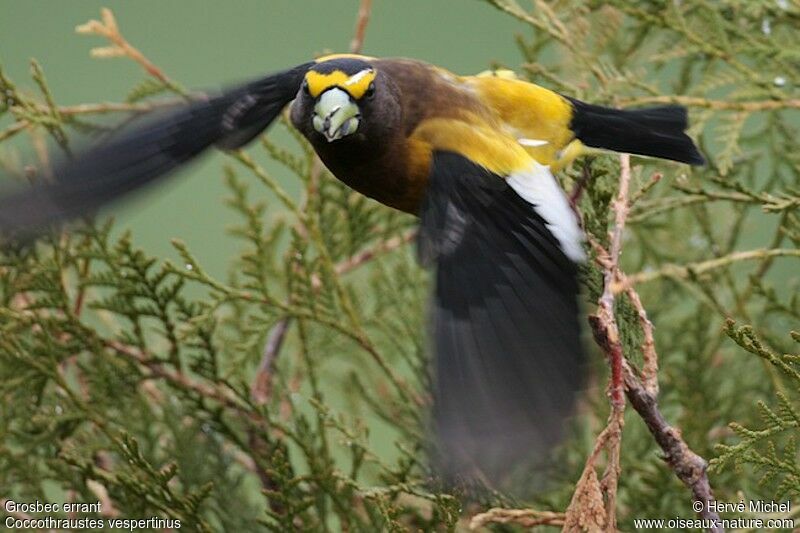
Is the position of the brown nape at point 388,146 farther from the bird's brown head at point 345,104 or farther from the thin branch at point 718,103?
the thin branch at point 718,103

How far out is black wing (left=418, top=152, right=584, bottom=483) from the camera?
1.37 m

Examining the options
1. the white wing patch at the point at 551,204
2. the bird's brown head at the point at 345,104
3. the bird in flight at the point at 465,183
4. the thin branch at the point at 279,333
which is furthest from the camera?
the thin branch at the point at 279,333

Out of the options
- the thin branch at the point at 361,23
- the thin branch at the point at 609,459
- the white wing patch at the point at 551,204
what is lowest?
the thin branch at the point at 609,459

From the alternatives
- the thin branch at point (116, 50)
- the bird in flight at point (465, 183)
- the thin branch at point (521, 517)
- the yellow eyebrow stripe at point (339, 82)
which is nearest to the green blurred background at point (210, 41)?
the thin branch at point (116, 50)

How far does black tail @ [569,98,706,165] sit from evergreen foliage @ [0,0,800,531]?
0.12 ft

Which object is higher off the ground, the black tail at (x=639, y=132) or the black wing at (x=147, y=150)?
the black wing at (x=147, y=150)

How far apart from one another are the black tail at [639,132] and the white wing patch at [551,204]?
0.66 feet

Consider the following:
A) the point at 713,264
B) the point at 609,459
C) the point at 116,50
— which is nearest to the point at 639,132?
the point at 713,264

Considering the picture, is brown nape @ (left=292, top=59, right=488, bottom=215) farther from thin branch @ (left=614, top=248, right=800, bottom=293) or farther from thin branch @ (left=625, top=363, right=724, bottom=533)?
thin branch @ (left=625, top=363, right=724, bottom=533)

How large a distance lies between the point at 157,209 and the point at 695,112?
4.28 metres

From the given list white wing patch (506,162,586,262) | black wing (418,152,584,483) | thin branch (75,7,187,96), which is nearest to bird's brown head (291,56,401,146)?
black wing (418,152,584,483)

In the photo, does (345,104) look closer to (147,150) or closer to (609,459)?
(147,150)

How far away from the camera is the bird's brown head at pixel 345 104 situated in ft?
6.06

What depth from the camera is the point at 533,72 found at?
7.07 ft
